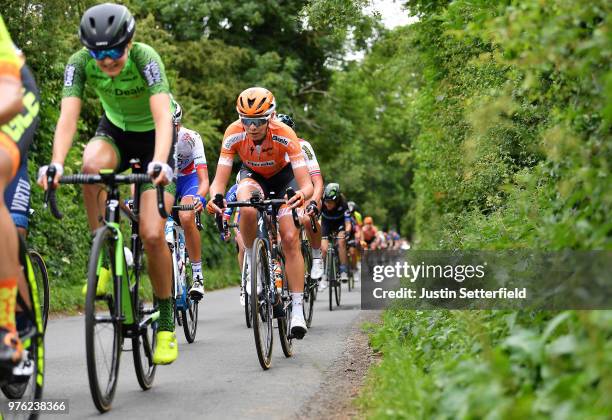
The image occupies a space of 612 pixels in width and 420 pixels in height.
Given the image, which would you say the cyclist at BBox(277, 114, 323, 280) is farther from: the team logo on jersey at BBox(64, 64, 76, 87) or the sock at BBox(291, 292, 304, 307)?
the team logo on jersey at BBox(64, 64, 76, 87)

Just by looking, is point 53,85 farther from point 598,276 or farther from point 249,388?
point 598,276

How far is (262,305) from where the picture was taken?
24.2 ft

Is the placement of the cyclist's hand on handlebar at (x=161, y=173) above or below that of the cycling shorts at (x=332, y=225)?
below

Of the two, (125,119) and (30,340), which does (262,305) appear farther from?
(30,340)

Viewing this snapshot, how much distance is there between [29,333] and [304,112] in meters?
28.3

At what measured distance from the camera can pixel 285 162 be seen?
879 cm

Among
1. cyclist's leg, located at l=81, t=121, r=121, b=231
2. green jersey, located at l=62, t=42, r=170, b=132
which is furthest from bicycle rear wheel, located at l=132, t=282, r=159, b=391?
green jersey, located at l=62, t=42, r=170, b=132

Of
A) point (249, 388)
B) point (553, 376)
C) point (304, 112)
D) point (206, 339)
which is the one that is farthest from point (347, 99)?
point (553, 376)

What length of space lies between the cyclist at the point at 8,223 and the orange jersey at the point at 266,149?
3.86 m

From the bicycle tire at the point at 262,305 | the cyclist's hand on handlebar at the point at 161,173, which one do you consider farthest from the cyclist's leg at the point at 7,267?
the bicycle tire at the point at 262,305

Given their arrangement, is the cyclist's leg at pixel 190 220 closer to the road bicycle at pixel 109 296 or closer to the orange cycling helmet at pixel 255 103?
the orange cycling helmet at pixel 255 103

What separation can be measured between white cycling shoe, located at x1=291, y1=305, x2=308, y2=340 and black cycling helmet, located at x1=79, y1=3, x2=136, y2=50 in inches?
126

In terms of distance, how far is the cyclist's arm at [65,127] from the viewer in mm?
5590

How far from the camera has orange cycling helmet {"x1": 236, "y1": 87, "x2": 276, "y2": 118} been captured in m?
7.79
